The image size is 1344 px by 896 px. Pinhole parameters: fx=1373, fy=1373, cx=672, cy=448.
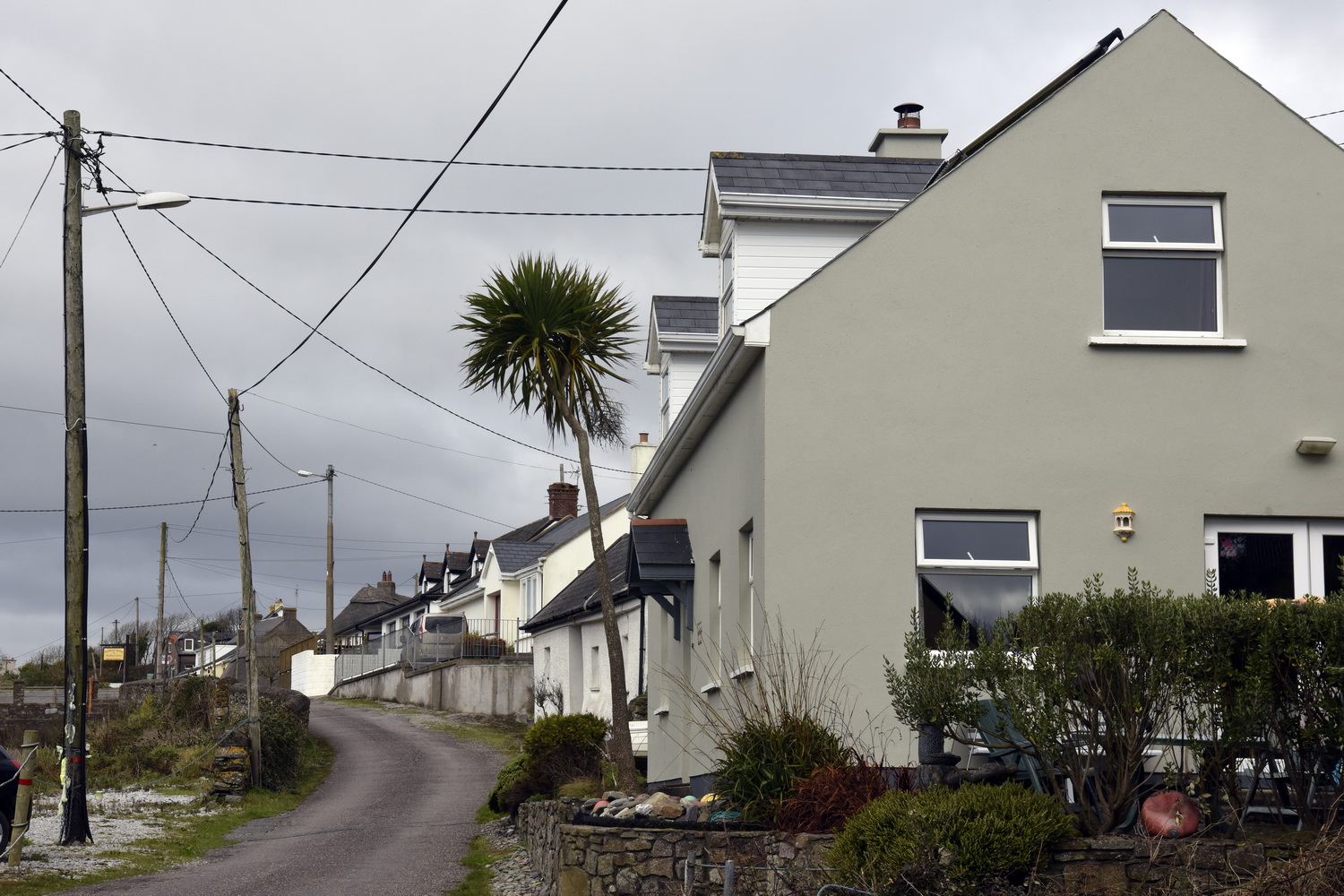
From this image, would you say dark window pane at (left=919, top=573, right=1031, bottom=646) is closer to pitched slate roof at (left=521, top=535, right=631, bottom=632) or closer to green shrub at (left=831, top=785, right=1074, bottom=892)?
green shrub at (left=831, top=785, right=1074, bottom=892)

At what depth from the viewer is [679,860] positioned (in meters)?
9.16

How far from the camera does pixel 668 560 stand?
15.6 m

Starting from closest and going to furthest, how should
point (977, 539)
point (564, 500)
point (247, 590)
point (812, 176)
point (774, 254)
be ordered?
1. point (977, 539)
2. point (774, 254)
3. point (812, 176)
4. point (247, 590)
5. point (564, 500)

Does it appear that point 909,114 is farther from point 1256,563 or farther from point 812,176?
point 1256,563

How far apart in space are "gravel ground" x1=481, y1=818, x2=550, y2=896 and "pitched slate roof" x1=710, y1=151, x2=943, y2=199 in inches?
284

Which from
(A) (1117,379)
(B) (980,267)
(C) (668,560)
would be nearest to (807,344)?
(B) (980,267)

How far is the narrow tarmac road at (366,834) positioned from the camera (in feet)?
42.6

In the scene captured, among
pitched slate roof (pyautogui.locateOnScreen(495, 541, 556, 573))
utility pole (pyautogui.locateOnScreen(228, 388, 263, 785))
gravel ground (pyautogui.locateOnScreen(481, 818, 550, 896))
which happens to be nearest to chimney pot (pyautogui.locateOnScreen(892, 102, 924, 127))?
gravel ground (pyautogui.locateOnScreen(481, 818, 550, 896))

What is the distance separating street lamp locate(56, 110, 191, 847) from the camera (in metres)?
16.1

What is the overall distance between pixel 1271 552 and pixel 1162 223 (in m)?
2.88

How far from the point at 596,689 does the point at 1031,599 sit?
21.5 meters

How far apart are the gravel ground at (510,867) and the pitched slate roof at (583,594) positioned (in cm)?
940

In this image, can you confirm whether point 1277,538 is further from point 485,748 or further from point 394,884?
point 485,748

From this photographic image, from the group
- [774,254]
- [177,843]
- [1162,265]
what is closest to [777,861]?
[1162,265]
